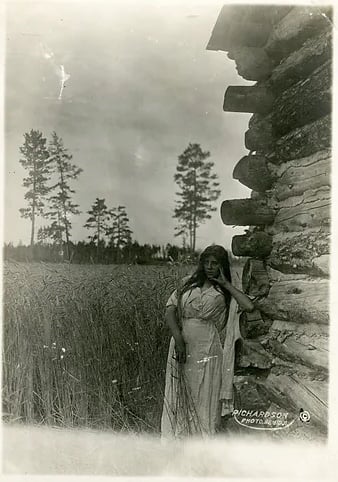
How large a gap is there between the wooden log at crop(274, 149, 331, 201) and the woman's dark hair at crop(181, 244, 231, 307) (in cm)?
51

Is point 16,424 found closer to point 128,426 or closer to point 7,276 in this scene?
point 128,426

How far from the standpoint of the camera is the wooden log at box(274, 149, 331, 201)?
2.45 m

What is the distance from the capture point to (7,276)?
3.84 metres

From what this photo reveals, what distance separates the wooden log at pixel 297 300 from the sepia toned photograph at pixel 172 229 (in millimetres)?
12

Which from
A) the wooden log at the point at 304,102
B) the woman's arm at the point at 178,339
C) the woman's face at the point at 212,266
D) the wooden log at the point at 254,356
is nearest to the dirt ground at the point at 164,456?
the wooden log at the point at 254,356

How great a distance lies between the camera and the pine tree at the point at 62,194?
137 inches

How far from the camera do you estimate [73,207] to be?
364 cm

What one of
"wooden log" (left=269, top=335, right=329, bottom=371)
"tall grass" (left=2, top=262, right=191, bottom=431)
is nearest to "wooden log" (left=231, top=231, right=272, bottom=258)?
"wooden log" (left=269, top=335, right=329, bottom=371)

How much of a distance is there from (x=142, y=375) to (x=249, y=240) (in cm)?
169

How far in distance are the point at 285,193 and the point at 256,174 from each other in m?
0.24

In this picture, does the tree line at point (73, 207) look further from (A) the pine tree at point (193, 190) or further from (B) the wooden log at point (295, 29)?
(B) the wooden log at point (295, 29)

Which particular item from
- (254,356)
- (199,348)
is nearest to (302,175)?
(254,356)

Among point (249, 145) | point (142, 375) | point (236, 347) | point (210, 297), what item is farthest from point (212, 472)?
point (249, 145)

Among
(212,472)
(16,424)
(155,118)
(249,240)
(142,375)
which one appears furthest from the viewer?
(142,375)
